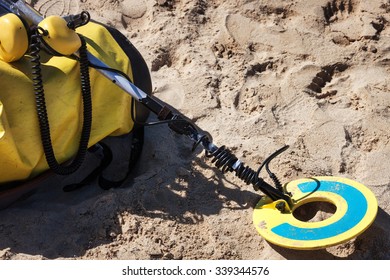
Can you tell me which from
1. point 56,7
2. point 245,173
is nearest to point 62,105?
point 245,173

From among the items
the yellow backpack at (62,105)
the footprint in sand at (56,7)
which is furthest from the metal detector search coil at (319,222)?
the footprint in sand at (56,7)

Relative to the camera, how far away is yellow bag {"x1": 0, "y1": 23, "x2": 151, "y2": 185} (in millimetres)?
2250

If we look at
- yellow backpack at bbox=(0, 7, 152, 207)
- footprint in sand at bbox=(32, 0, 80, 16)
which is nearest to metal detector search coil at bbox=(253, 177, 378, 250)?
yellow backpack at bbox=(0, 7, 152, 207)

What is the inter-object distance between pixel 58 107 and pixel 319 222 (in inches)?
38.3

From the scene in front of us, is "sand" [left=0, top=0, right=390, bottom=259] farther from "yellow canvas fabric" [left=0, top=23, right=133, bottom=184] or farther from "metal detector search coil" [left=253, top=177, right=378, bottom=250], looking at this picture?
"yellow canvas fabric" [left=0, top=23, right=133, bottom=184]

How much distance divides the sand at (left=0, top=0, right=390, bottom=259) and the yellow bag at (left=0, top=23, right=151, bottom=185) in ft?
0.67

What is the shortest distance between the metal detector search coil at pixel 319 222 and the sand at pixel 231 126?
0.25 ft

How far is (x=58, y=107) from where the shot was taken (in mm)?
2365

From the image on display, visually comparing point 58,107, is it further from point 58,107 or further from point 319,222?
point 319,222

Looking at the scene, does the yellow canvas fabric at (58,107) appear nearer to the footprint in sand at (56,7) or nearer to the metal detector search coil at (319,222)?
the metal detector search coil at (319,222)

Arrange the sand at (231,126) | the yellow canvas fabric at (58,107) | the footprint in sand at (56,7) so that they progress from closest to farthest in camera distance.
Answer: the yellow canvas fabric at (58,107) < the sand at (231,126) < the footprint in sand at (56,7)

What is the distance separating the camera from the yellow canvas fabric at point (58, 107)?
2248mm
